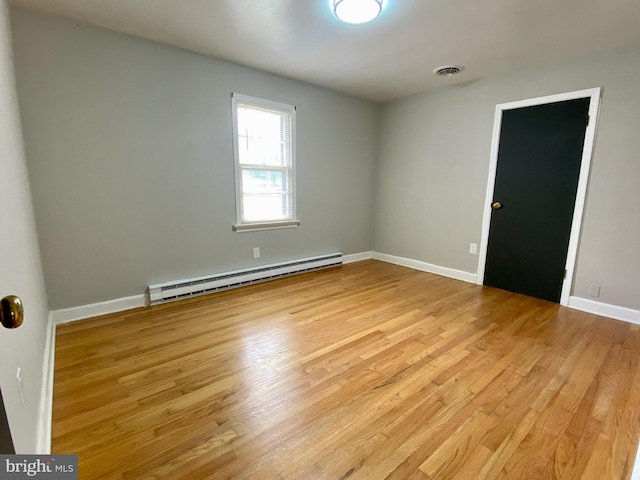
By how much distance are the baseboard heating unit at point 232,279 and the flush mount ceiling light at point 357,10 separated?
2.52 m

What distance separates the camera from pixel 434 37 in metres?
2.46

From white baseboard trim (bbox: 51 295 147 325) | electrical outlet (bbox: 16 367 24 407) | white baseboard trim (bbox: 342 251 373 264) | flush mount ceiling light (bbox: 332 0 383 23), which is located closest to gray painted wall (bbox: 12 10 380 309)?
white baseboard trim (bbox: 51 295 147 325)

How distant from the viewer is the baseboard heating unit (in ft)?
9.50

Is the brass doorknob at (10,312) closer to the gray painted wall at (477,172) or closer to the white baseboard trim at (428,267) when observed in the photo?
the gray painted wall at (477,172)

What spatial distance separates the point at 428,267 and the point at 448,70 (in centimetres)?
234

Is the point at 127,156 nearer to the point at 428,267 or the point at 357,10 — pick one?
the point at 357,10

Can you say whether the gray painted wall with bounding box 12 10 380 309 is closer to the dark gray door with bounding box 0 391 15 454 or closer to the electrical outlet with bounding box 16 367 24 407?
the electrical outlet with bounding box 16 367 24 407

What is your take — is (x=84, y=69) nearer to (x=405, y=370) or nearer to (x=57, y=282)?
(x=57, y=282)

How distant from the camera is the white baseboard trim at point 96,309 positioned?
8.12 ft

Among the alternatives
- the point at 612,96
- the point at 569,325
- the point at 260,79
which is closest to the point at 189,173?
the point at 260,79

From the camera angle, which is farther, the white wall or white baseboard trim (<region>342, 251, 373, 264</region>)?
white baseboard trim (<region>342, 251, 373, 264</region>)

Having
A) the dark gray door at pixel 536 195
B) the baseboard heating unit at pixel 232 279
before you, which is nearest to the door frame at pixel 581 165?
the dark gray door at pixel 536 195

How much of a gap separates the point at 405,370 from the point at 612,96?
9.63ft

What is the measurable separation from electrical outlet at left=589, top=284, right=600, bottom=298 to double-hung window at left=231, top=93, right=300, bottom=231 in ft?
10.0
